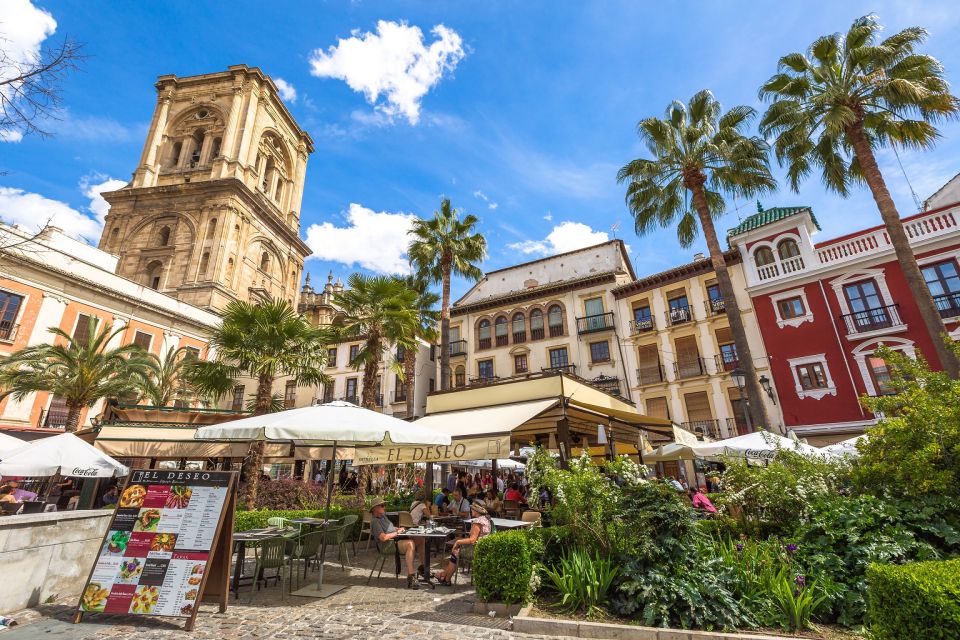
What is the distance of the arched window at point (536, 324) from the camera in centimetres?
3003

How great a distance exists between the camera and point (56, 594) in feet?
19.0

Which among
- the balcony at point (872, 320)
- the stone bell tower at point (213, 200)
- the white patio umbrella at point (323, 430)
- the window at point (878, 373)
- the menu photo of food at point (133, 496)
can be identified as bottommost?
the menu photo of food at point (133, 496)

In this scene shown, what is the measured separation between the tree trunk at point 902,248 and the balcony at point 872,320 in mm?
5652

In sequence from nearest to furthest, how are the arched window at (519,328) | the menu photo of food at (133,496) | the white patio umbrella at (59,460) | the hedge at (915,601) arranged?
1. the hedge at (915,601)
2. the menu photo of food at (133,496)
3. the white patio umbrella at (59,460)
4. the arched window at (519,328)

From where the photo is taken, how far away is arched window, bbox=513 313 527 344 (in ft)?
100

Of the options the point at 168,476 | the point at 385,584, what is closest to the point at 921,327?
the point at 385,584

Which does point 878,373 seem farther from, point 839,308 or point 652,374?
point 652,374

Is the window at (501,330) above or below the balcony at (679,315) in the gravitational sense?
above

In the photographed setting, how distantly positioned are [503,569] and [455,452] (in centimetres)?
328

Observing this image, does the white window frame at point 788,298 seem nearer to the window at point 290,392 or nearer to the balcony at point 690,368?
the balcony at point 690,368

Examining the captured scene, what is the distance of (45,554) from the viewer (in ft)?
18.7

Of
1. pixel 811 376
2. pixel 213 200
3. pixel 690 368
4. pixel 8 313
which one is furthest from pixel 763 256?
pixel 213 200

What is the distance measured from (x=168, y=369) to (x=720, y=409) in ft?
101

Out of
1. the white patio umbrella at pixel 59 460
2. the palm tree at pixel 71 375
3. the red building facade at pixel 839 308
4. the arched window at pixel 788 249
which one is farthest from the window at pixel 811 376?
the palm tree at pixel 71 375
